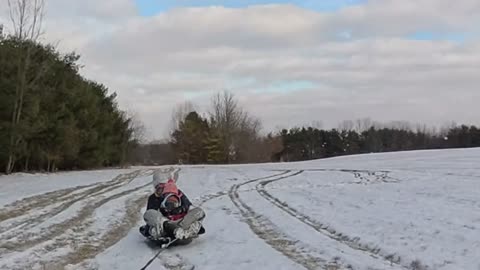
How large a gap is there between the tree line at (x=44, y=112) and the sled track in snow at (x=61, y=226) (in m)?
13.0

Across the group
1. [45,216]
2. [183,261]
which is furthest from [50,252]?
[45,216]

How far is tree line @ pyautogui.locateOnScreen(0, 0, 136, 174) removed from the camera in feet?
109

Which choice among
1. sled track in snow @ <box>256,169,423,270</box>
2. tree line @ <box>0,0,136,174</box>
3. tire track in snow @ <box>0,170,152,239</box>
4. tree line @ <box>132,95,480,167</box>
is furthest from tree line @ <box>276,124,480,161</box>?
sled track in snow @ <box>256,169,423,270</box>

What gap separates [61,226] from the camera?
13172 millimetres

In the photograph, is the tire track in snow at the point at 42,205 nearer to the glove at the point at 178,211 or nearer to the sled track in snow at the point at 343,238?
the glove at the point at 178,211

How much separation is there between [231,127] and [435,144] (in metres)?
43.2

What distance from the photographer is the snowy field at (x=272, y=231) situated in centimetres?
882

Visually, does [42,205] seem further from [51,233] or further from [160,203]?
[160,203]

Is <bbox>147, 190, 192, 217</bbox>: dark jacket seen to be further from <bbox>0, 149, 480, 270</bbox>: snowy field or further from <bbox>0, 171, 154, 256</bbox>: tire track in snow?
<bbox>0, 171, 154, 256</bbox>: tire track in snow

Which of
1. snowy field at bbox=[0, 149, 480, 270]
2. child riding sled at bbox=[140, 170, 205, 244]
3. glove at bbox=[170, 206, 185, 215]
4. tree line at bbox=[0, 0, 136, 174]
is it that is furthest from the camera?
tree line at bbox=[0, 0, 136, 174]

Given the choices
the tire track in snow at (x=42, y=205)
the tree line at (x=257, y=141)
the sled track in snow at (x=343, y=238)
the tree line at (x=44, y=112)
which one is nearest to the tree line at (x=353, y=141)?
the tree line at (x=257, y=141)

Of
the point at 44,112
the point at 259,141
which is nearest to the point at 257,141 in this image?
the point at 259,141

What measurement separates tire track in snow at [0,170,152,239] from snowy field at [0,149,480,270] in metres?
0.03

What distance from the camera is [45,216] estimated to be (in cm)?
1498
